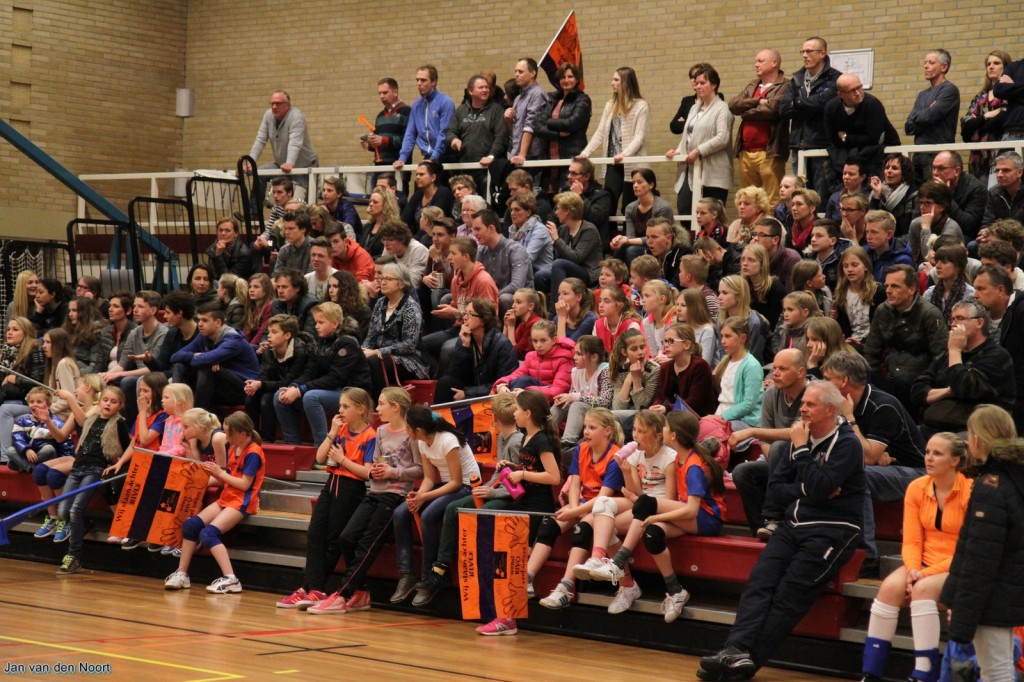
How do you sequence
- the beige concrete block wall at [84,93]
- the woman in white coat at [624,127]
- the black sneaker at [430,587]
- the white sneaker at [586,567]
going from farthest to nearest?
the beige concrete block wall at [84,93] < the woman in white coat at [624,127] < the black sneaker at [430,587] < the white sneaker at [586,567]

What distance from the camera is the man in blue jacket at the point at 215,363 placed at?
10.0m

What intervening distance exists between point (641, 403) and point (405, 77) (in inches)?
356

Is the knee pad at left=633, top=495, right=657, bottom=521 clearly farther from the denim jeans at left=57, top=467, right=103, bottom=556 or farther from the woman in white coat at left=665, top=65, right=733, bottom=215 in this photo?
the woman in white coat at left=665, top=65, right=733, bottom=215

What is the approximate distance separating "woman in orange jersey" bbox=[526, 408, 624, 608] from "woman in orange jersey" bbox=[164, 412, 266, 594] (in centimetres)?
221

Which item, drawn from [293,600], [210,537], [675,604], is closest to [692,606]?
[675,604]

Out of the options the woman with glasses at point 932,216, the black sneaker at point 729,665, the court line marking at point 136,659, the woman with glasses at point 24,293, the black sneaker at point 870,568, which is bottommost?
the court line marking at point 136,659

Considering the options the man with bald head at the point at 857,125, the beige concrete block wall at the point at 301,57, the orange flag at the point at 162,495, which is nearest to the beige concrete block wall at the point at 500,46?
the beige concrete block wall at the point at 301,57

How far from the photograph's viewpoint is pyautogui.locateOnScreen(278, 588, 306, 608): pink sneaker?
8.05 meters

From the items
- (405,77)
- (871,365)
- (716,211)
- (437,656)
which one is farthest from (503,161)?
(437,656)

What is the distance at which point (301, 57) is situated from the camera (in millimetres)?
16953

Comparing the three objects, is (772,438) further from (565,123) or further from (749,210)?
(565,123)

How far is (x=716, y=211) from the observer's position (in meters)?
10.3

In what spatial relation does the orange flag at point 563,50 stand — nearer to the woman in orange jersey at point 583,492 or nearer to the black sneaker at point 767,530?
the woman in orange jersey at point 583,492

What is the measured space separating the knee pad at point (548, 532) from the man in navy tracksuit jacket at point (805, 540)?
4.44 feet
